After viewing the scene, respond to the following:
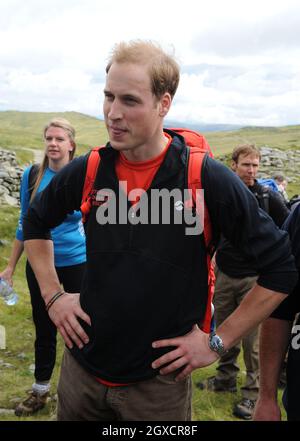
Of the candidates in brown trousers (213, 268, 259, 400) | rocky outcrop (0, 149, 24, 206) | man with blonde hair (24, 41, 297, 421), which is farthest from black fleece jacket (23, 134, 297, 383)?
rocky outcrop (0, 149, 24, 206)

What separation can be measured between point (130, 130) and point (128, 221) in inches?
22.7

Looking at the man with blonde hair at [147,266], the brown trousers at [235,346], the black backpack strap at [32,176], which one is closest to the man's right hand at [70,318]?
the man with blonde hair at [147,266]

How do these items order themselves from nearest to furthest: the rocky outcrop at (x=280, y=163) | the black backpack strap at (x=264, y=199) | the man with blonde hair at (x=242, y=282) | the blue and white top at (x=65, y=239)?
the blue and white top at (x=65, y=239) → the black backpack strap at (x=264, y=199) → the man with blonde hair at (x=242, y=282) → the rocky outcrop at (x=280, y=163)

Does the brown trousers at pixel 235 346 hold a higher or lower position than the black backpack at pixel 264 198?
lower

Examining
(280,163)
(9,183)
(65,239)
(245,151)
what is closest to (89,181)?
(65,239)

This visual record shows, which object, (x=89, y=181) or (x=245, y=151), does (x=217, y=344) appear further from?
(x=245, y=151)

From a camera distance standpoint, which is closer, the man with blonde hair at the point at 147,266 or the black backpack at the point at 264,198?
the man with blonde hair at the point at 147,266

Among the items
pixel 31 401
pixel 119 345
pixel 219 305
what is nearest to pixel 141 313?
pixel 119 345

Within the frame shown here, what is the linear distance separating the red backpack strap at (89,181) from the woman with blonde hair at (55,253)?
8.28 feet

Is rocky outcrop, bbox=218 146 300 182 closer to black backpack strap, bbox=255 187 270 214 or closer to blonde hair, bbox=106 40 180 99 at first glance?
black backpack strap, bbox=255 187 270 214

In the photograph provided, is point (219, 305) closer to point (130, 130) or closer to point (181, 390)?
point (181, 390)

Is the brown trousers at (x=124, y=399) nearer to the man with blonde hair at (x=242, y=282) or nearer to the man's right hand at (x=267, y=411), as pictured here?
the man's right hand at (x=267, y=411)

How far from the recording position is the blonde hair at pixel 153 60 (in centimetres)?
267

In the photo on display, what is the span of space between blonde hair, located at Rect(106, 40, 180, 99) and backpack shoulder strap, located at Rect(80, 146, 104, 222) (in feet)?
2.01
